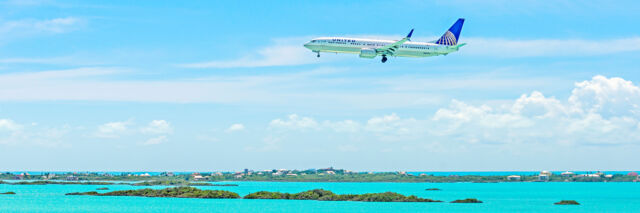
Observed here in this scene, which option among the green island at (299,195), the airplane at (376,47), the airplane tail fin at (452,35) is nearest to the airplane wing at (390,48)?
the airplane at (376,47)

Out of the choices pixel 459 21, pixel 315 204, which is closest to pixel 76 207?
pixel 315 204

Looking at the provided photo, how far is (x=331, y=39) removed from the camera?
119 meters

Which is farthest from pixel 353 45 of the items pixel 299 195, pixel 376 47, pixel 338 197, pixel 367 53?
pixel 299 195

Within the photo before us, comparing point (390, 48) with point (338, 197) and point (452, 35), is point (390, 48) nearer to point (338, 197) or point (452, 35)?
point (452, 35)

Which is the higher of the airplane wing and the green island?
the airplane wing

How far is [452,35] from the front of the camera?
463ft

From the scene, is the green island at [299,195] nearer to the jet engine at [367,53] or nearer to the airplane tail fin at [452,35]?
the airplane tail fin at [452,35]

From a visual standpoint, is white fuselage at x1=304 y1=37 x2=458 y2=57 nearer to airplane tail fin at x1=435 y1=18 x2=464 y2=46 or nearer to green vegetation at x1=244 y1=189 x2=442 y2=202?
airplane tail fin at x1=435 y1=18 x2=464 y2=46

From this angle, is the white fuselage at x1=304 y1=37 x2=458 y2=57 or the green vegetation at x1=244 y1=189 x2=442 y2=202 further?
the green vegetation at x1=244 y1=189 x2=442 y2=202

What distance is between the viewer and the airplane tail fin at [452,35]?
444 ft

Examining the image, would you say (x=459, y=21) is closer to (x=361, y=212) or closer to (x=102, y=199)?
(x=361, y=212)

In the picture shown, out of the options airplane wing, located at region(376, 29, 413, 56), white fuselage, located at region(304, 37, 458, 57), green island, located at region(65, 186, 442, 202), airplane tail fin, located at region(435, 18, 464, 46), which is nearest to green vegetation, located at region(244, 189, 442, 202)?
green island, located at region(65, 186, 442, 202)

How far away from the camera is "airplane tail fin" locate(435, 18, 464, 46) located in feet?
444

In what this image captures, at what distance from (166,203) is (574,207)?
9317 centimetres
